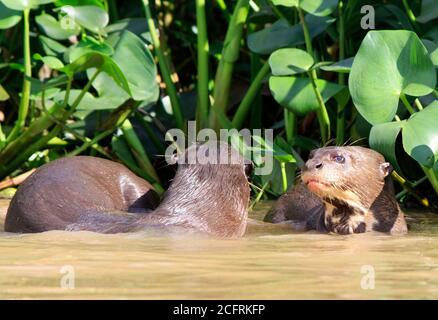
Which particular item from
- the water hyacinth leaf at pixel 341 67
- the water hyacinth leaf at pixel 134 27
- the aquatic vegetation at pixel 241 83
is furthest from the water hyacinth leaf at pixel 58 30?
the water hyacinth leaf at pixel 341 67

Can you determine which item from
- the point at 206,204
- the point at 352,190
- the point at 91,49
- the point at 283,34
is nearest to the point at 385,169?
the point at 352,190

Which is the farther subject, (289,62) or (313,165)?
(289,62)

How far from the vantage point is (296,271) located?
2762mm

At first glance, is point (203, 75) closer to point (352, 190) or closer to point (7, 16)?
point (7, 16)

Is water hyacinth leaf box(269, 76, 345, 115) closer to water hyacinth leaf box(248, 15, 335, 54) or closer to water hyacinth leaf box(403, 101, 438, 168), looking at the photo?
water hyacinth leaf box(248, 15, 335, 54)

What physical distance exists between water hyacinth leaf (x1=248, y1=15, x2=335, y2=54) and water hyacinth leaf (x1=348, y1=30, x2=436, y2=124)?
81 cm

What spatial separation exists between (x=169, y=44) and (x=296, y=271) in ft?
11.1

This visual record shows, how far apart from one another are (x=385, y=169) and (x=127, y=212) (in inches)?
38.6

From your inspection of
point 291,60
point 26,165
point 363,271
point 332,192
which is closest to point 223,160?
point 332,192

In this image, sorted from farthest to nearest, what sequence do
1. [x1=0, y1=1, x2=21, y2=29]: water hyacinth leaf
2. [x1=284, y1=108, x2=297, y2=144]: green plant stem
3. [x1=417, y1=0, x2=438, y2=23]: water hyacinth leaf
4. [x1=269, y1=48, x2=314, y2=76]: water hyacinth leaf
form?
[x1=284, y1=108, x2=297, y2=144]: green plant stem, [x1=0, y1=1, x2=21, y2=29]: water hyacinth leaf, [x1=417, y1=0, x2=438, y2=23]: water hyacinth leaf, [x1=269, y1=48, x2=314, y2=76]: water hyacinth leaf

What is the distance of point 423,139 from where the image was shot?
3.57 meters

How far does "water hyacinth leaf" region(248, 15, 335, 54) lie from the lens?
15.2 ft

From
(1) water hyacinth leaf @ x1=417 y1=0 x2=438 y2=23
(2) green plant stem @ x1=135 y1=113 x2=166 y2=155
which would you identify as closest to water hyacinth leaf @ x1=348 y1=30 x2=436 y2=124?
(1) water hyacinth leaf @ x1=417 y1=0 x2=438 y2=23

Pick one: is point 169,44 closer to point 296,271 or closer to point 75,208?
point 75,208
